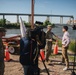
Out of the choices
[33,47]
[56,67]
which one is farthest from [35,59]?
[56,67]

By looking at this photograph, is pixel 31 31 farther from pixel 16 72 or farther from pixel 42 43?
pixel 16 72

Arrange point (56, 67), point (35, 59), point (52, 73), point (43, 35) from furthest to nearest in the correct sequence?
1. point (56, 67)
2. point (52, 73)
3. point (35, 59)
4. point (43, 35)

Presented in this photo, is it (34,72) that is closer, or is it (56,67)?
(34,72)

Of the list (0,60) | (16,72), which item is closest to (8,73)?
(16,72)

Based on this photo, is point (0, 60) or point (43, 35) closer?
point (43, 35)

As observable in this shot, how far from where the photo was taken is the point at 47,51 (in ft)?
30.0

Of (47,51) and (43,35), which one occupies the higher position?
(43,35)

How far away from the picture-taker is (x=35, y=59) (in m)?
4.87

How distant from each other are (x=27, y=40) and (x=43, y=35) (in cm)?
42

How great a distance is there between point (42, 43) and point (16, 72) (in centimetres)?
342

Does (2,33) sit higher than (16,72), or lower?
higher

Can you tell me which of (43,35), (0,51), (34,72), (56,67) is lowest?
(56,67)

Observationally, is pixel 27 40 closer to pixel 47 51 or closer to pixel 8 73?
pixel 8 73

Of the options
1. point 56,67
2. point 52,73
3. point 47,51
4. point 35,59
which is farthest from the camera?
point 47,51
